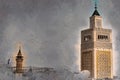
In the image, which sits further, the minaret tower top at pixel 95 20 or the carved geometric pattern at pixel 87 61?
the minaret tower top at pixel 95 20

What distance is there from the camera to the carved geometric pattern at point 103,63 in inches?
2313

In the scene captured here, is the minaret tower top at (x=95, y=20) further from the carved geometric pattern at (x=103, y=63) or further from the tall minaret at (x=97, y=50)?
the carved geometric pattern at (x=103, y=63)

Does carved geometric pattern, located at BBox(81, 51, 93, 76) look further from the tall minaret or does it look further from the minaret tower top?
the minaret tower top

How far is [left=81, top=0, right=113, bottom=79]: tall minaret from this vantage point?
5884 centimetres

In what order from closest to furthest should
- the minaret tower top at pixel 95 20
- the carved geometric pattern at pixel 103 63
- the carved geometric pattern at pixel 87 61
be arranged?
the carved geometric pattern at pixel 103 63, the carved geometric pattern at pixel 87 61, the minaret tower top at pixel 95 20

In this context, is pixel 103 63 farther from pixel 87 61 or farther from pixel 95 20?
pixel 95 20

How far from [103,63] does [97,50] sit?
1.93 metres

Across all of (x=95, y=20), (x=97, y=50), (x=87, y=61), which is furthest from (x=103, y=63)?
(x=95, y=20)

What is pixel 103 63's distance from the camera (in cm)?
5912

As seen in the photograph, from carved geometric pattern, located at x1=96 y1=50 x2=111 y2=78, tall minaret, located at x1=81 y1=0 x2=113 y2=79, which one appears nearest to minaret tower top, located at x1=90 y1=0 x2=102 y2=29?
tall minaret, located at x1=81 y1=0 x2=113 y2=79

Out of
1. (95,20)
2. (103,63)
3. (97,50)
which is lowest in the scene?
(103,63)

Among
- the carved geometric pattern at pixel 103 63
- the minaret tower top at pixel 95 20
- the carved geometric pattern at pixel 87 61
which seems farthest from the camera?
the minaret tower top at pixel 95 20

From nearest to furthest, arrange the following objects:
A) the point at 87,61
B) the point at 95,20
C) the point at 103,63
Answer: the point at 103,63 → the point at 87,61 → the point at 95,20

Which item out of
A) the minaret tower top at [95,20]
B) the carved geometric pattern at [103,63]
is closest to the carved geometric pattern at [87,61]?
the carved geometric pattern at [103,63]
